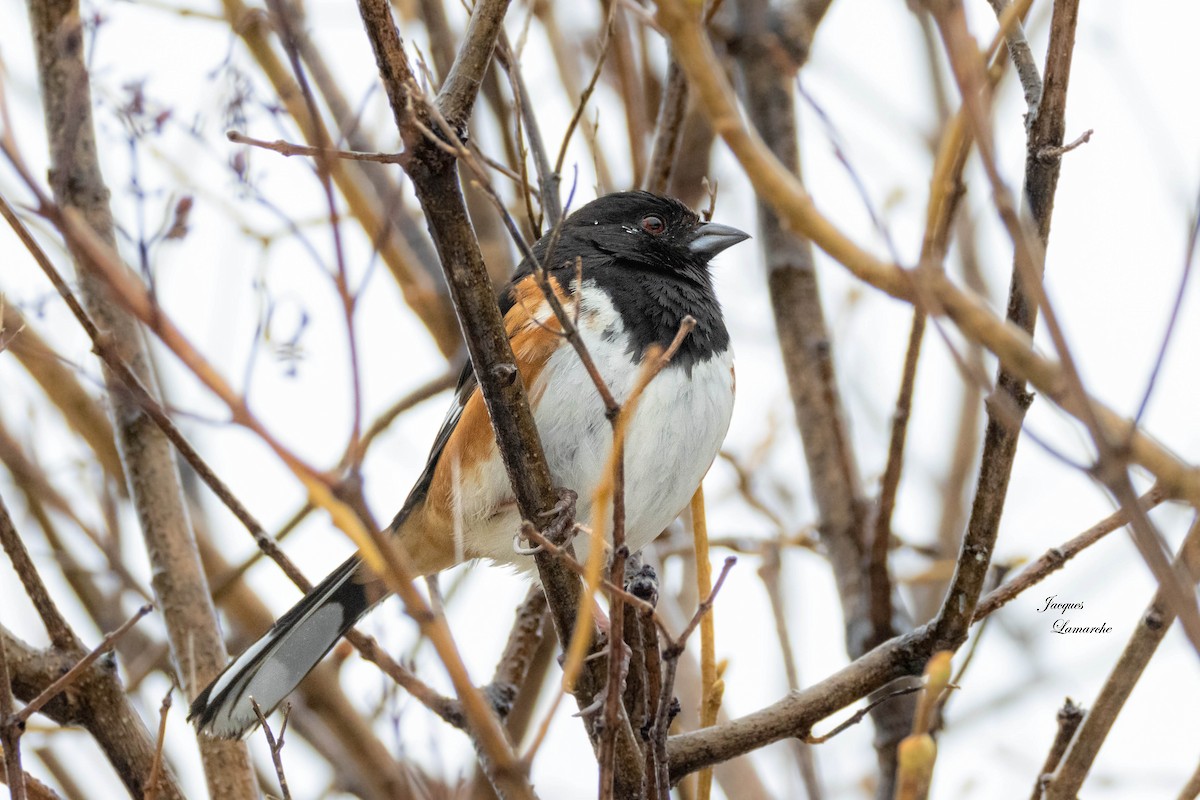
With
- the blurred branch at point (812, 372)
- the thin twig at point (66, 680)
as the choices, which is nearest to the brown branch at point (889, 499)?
the blurred branch at point (812, 372)

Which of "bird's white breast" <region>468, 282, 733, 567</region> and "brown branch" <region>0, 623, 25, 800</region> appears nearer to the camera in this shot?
"brown branch" <region>0, 623, 25, 800</region>

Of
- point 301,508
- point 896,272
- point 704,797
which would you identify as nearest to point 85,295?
point 301,508

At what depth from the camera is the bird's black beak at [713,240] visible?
2670 millimetres

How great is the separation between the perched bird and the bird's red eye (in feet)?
0.45

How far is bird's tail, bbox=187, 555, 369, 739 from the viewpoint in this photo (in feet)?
6.59

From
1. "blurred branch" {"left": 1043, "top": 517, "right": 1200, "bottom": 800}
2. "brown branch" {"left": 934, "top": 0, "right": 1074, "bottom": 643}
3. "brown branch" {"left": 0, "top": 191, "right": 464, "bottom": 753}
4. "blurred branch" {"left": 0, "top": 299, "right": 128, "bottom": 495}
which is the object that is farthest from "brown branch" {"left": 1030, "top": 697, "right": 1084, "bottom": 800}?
"blurred branch" {"left": 0, "top": 299, "right": 128, "bottom": 495}

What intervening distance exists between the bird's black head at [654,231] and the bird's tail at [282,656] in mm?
874

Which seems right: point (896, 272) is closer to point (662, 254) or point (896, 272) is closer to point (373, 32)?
point (373, 32)

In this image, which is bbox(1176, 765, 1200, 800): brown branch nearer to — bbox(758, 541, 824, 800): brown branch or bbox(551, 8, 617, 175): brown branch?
bbox(758, 541, 824, 800): brown branch

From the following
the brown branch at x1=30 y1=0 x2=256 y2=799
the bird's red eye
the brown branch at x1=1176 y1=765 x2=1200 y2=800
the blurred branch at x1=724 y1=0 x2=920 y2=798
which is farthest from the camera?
the bird's red eye

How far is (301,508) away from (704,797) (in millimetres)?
1205

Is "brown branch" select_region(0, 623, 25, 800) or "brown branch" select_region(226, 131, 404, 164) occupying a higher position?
"brown branch" select_region(226, 131, 404, 164)

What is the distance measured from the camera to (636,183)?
3.03 meters

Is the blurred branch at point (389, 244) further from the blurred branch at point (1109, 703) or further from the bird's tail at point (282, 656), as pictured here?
the blurred branch at point (1109, 703)
